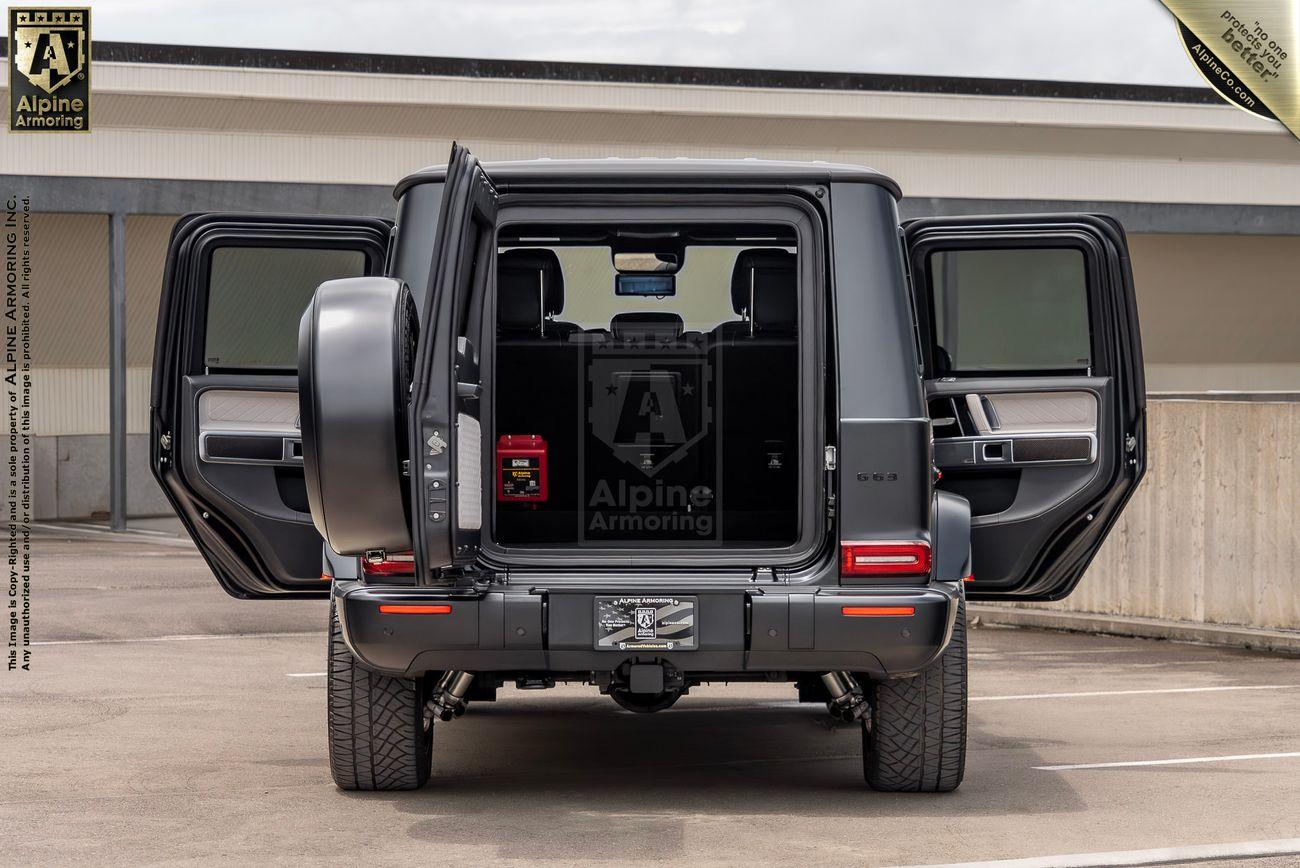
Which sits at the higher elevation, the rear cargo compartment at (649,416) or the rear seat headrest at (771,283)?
the rear seat headrest at (771,283)

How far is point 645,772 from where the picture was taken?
7.53 m

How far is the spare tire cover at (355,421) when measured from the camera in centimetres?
584

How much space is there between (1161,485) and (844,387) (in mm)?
6495

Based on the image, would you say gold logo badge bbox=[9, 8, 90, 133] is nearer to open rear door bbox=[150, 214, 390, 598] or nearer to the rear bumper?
open rear door bbox=[150, 214, 390, 598]

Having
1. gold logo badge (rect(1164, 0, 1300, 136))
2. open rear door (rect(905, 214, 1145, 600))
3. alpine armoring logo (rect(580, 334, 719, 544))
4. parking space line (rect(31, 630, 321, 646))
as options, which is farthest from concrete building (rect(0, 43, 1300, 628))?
open rear door (rect(905, 214, 1145, 600))

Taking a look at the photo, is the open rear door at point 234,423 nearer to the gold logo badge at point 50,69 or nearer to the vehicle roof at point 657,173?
the vehicle roof at point 657,173

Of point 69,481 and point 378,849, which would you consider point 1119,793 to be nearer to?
point 378,849

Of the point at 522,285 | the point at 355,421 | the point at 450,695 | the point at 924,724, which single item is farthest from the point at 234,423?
the point at 924,724

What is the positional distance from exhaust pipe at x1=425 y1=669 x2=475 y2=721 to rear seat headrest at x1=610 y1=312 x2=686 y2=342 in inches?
62.7

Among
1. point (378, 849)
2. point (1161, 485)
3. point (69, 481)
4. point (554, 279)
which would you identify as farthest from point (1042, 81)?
point (378, 849)

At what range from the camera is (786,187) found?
21.3ft

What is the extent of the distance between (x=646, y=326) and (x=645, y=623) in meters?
1.82

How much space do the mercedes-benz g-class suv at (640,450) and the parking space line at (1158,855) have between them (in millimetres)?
851

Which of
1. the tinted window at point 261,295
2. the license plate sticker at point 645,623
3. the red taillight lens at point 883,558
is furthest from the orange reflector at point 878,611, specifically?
the tinted window at point 261,295
